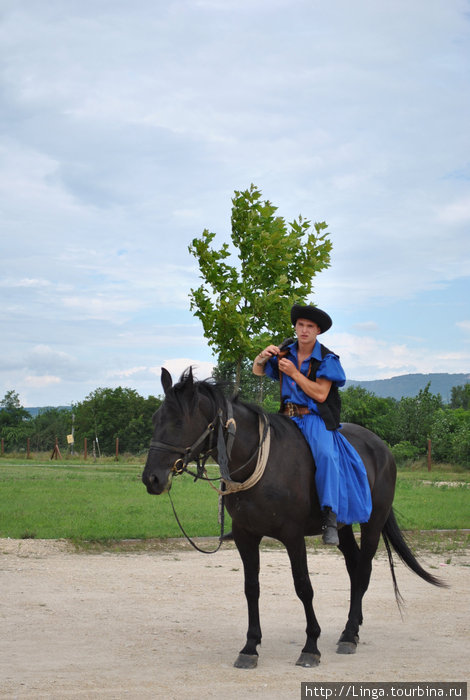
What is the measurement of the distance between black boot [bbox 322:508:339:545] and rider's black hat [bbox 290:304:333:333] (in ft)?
5.28

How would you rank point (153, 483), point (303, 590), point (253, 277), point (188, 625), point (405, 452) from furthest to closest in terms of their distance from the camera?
point (405, 452) → point (253, 277) → point (188, 625) → point (303, 590) → point (153, 483)

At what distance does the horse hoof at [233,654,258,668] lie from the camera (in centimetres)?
568

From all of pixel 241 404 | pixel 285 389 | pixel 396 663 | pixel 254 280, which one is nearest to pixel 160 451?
pixel 241 404

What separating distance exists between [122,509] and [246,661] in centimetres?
991

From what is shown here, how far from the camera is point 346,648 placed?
6.22 m

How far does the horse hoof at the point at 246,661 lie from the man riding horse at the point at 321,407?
1111mm

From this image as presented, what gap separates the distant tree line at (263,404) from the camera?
36750 millimetres

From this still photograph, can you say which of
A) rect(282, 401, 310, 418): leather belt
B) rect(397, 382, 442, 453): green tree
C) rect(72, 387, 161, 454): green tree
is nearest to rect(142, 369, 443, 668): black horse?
rect(282, 401, 310, 418): leather belt

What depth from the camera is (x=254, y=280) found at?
43.7 feet

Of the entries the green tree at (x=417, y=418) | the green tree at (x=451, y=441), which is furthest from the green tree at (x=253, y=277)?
the green tree at (x=417, y=418)

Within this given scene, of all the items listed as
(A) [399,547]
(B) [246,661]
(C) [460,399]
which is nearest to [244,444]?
(B) [246,661]

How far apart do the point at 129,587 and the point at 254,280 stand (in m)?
6.27

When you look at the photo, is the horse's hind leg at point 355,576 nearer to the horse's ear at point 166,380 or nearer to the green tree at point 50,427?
the horse's ear at point 166,380

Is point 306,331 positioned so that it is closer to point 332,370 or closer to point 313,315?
point 313,315
